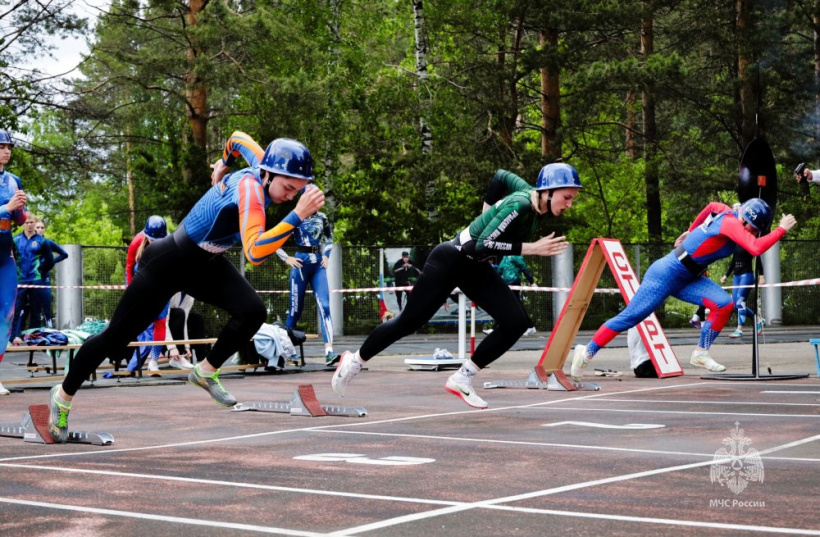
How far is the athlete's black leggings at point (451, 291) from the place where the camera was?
970 cm

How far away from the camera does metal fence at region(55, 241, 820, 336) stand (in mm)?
25250

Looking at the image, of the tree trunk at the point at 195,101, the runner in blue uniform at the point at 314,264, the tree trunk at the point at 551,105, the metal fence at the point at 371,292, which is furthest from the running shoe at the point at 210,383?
the tree trunk at the point at 195,101

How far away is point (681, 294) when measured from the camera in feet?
43.0

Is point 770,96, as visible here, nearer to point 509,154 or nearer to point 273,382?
point 509,154

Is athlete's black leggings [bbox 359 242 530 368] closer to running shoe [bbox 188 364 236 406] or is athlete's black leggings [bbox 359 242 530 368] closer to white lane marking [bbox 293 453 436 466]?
running shoe [bbox 188 364 236 406]

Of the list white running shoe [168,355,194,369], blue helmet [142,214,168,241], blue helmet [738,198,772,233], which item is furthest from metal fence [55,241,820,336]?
blue helmet [738,198,772,233]

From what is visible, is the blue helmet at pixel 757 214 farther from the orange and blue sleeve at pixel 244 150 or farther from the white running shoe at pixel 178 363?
the white running shoe at pixel 178 363

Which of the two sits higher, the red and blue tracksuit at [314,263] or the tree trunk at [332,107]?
the tree trunk at [332,107]

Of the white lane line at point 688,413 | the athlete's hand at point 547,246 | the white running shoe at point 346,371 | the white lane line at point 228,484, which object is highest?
A: the athlete's hand at point 547,246

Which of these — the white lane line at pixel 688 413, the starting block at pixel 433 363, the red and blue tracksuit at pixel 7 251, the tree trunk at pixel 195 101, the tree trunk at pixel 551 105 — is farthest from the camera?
the tree trunk at pixel 195 101

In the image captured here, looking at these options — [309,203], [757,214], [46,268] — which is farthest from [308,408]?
[46,268]

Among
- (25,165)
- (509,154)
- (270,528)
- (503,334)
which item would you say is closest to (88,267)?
(25,165)

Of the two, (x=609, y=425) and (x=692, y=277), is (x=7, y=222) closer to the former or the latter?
(x=609, y=425)

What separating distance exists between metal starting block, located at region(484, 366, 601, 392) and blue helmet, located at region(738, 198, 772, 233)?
2389 mm
